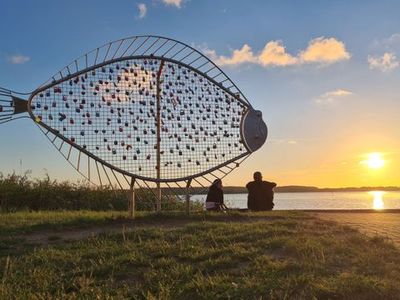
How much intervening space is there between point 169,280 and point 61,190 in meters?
12.1

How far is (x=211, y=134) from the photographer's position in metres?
11.4

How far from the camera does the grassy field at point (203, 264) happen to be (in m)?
4.85

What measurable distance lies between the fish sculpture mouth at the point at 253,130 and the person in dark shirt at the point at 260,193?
6.65ft

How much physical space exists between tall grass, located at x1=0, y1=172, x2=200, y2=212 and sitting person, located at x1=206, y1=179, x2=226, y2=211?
5.12ft

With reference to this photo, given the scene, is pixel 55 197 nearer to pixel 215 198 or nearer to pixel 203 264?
pixel 215 198

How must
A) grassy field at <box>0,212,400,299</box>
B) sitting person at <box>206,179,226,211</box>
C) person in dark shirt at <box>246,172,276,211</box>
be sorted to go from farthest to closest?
person in dark shirt at <box>246,172,276,211</box>
sitting person at <box>206,179,226,211</box>
grassy field at <box>0,212,400,299</box>

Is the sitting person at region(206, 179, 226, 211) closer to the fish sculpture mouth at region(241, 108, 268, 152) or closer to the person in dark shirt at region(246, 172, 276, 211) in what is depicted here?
the person in dark shirt at region(246, 172, 276, 211)

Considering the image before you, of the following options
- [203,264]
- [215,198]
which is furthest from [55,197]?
[203,264]

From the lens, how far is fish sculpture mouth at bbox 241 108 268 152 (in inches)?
462

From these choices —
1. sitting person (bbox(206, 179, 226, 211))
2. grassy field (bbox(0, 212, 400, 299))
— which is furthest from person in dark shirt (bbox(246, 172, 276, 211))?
grassy field (bbox(0, 212, 400, 299))

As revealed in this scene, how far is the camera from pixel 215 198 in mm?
13273

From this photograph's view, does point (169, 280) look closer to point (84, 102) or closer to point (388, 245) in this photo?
point (388, 245)

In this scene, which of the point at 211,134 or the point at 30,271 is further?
the point at 211,134

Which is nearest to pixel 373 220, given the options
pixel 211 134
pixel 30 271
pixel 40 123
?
pixel 211 134
